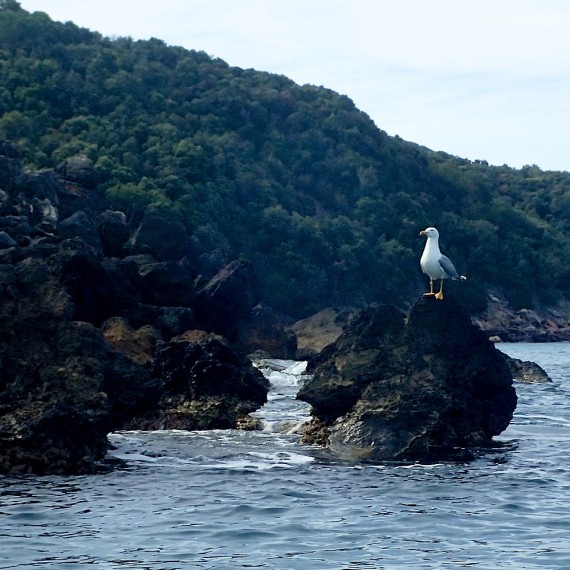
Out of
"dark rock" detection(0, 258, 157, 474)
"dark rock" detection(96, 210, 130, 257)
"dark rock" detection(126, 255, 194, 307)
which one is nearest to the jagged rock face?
"dark rock" detection(0, 258, 157, 474)

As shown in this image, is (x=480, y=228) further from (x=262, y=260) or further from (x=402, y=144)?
(x=262, y=260)

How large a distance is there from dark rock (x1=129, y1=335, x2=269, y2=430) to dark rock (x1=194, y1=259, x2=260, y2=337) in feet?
52.7

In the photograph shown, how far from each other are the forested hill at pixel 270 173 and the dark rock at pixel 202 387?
145ft

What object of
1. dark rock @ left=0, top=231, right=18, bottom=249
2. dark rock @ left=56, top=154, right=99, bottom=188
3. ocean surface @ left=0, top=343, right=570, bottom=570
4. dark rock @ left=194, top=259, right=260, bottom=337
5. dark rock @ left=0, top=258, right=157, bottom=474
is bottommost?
ocean surface @ left=0, top=343, right=570, bottom=570

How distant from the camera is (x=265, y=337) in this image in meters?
46.5

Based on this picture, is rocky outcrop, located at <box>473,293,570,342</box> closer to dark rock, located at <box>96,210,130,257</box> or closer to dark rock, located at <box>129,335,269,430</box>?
dark rock, located at <box>96,210,130,257</box>

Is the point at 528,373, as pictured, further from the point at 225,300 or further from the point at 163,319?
the point at 163,319

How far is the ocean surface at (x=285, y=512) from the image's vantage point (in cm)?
1225

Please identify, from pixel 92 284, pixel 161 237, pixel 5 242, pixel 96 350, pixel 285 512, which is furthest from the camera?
pixel 161 237

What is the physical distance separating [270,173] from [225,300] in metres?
58.0

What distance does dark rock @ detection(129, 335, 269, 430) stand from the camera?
23.8 m

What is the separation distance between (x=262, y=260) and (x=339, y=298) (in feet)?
21.6

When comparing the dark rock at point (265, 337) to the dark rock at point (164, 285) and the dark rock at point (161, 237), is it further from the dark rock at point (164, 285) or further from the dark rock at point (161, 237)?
the dark rock at point (164, 285)

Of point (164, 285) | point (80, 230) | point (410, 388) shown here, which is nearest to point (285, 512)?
point (410, 388)
